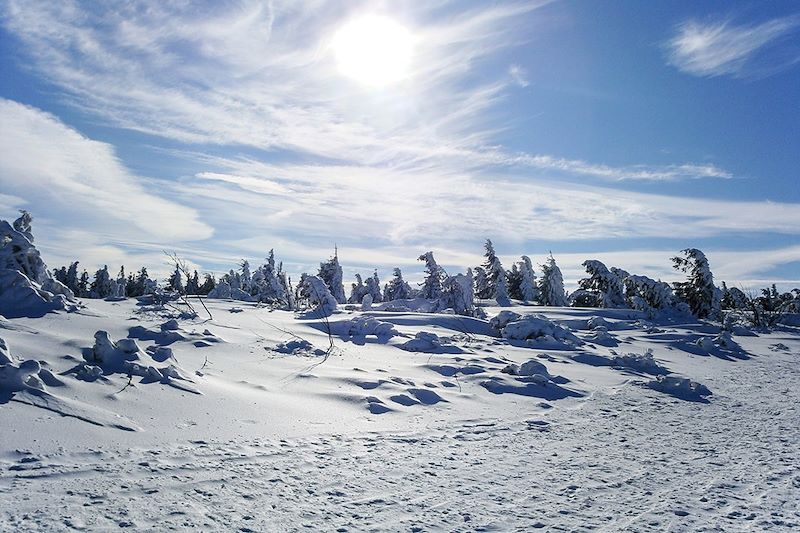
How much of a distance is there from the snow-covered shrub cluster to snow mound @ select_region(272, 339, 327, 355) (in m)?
3.87

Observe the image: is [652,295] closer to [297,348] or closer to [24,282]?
[297,348]

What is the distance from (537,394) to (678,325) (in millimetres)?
17177

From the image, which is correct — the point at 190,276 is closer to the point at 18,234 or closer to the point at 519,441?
the point at 18,234

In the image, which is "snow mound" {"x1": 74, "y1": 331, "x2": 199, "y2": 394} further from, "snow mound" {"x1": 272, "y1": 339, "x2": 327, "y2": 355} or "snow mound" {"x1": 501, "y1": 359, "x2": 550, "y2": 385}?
"snow mound" {"x1": 501, "y1": 359, "x2": 550, "y2": 385}

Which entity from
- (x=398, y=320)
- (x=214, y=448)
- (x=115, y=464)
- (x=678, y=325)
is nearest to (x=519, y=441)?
(x=214, y=448)

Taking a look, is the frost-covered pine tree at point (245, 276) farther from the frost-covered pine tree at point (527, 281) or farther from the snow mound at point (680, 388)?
the snow mound at point (680, 388)

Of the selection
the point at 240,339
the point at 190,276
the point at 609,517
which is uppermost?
the point at 190,276

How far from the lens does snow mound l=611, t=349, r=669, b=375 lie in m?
12.1

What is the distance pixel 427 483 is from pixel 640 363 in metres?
9.23

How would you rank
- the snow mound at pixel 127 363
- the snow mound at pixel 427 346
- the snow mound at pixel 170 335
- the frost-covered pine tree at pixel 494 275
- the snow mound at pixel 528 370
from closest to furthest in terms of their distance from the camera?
the snow mound at pixel 127 363 < the snow mound at pixel 170 335 < the snow mound at pixel 528 370 < the snow mound at pixel 427 346 < the frost-covered pine tree at pixel 494 275

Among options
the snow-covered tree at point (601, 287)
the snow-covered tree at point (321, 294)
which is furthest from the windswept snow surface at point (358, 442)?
the snow-covered tree at point (601, 287)

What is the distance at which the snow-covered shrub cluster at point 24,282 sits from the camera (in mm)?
9008

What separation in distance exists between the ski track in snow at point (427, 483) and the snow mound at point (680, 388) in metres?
2.87

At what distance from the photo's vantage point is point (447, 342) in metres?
12.7
